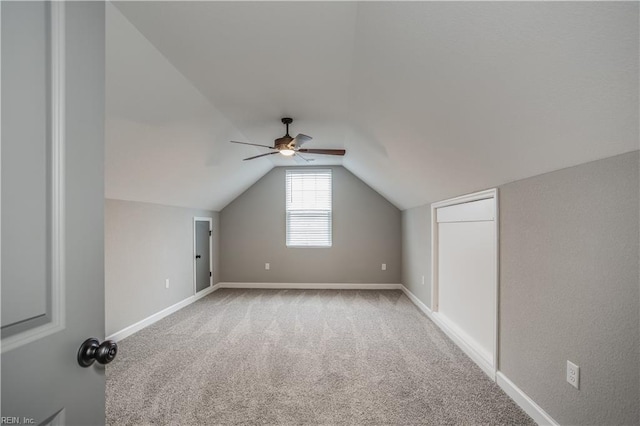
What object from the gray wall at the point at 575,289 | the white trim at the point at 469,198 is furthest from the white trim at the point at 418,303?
the gray wall at the point at 575,289

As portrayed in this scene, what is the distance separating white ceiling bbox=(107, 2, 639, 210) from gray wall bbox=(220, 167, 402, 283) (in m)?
2.44

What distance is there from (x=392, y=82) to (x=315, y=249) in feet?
14.1

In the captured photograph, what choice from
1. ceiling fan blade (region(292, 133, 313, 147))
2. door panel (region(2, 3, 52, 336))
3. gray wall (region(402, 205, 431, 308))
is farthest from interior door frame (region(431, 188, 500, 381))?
door panel (region(2, 3, 52, 336))

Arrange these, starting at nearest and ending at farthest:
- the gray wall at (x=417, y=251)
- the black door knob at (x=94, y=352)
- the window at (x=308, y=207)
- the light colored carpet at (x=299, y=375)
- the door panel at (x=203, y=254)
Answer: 1. the black door knob at (x=94, y=352)
2. the light colored carpet at (x=299, y=375)
3. the gray wall at (x=417, y=251)
4. the door panel at (x=203, y=254)
5. the window at (x=308, y=207)

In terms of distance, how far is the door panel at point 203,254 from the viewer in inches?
205

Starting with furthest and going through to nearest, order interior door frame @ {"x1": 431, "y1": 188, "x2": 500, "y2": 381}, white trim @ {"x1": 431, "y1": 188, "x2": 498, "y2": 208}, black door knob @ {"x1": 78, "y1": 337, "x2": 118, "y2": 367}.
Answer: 1. white trim @ {"x1": 431, "y1": 188, "x2": 498, "y2": 208}
2. interior door frame @ {"x1": 431, "y1": 188, "x2": 500, "y2": 381}
3. black door knob @ {"x1": 78, "y1": 337, "x2": 118, "y2": 367}

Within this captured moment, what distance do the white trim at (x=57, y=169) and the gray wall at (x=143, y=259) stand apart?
9.55 ft

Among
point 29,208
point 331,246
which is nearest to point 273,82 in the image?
point 29,208

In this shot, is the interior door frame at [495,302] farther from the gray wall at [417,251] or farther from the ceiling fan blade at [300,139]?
the ceiling fan blade at [300,139]

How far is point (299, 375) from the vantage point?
8.30ft

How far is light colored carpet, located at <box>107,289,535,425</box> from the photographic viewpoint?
2.03m

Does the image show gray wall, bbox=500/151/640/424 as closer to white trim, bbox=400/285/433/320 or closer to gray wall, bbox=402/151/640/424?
gray wall, bbox=402/151/640/424

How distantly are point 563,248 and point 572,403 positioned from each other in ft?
→ 2.72

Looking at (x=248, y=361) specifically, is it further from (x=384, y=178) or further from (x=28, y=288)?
(x=384, y=178)
